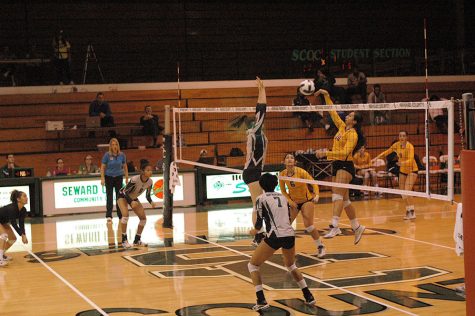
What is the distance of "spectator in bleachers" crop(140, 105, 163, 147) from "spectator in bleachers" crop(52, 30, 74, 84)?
306 cm


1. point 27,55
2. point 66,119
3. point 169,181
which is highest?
point 27,55

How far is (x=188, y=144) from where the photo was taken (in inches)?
949

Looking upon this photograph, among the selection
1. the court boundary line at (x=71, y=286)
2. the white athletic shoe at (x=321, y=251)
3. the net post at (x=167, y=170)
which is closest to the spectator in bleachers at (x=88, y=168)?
the net post at (x=167, y=170)

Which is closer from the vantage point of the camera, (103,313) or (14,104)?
(103,313)

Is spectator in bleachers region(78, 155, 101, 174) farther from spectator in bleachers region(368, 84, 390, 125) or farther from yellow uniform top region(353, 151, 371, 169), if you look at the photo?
spectator in bleachers region(368, 84, 390, 125)

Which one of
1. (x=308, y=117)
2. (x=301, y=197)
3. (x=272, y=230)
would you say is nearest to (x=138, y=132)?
(x=308, y=117)

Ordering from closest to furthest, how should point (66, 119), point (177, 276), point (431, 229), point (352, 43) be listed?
point (177, 276), point (431, 229), point (66, 119), point (352, 43)

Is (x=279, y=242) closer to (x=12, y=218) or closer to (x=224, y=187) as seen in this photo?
(x=12, y=218)

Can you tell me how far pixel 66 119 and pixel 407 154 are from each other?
11.3 meters

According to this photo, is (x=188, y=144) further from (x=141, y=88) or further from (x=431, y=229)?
(x=431, y=229)

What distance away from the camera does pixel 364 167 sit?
21.4m

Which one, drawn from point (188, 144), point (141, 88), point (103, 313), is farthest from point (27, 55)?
point (103, 313)

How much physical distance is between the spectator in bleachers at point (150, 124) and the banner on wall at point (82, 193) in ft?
10.8

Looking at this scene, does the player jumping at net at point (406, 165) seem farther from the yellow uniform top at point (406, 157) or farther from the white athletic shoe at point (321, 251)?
the white athletic shoe at point (321, 251)
